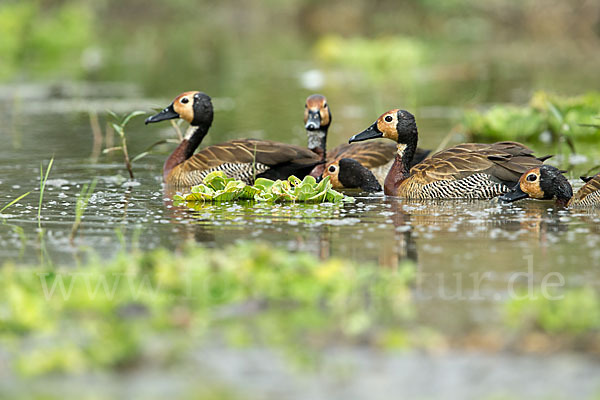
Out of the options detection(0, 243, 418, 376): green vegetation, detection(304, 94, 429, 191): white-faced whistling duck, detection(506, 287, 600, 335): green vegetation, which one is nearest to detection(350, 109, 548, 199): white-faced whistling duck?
detection(304, 94, 429, 191): white-faced whistling duck

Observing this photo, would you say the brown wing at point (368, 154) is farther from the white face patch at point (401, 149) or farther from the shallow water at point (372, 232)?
the shallow water at point (372, 232)

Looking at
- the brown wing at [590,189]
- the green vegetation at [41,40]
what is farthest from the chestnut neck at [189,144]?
the green vegetation at [41,40]

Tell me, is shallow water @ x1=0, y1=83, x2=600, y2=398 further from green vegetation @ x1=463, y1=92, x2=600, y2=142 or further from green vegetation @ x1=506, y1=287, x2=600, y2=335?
green vegetation @ x1=463, y1=92, x2=600, y2=142

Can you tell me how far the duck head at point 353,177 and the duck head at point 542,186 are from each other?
192 centimetres

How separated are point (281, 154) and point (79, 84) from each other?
15.0 metres

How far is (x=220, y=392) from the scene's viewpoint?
4.95 m

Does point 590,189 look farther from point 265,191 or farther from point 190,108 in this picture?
point 190,108

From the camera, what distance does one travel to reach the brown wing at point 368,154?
12000mm

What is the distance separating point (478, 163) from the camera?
34.3 ft

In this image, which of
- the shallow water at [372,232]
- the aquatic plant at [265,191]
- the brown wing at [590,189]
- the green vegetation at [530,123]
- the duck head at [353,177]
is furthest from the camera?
the green vegetation at [530,123]

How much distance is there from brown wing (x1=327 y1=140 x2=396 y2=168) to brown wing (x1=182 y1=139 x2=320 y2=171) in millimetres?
675

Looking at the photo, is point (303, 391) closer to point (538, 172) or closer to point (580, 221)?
point (580, 221)

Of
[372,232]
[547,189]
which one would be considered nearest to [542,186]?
[547,189]

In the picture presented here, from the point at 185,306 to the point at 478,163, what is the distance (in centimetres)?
500
